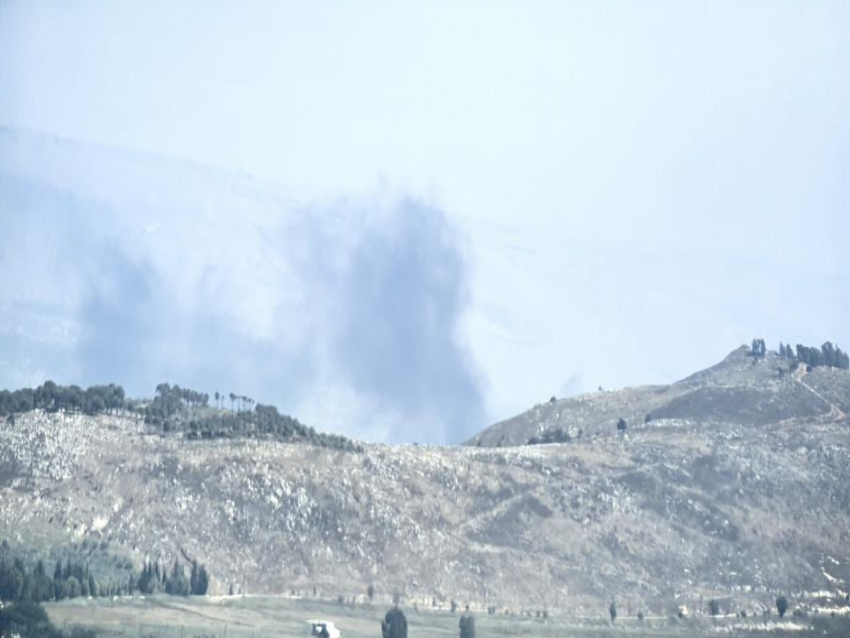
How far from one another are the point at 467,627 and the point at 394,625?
7.86 meters

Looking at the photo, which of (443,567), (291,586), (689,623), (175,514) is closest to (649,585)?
(689,623)

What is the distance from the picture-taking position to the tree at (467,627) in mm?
163250

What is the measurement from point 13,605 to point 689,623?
3089 inches

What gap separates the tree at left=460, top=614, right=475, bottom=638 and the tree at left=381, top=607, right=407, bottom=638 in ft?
20.2

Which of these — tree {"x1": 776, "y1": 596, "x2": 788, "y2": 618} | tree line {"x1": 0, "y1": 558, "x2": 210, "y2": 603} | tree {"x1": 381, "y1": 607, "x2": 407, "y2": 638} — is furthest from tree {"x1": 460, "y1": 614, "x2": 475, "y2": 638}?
tree {"x1": 776, "y1": 596, "x2": 788, "y2": 618}

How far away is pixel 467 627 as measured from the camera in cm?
16462

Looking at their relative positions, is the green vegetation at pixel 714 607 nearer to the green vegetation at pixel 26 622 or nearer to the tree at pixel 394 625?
the tree at pixel 394 625

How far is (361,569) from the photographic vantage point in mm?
193750

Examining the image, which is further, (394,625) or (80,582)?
(394,625)

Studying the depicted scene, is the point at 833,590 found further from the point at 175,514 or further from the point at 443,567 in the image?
the point at 175,514

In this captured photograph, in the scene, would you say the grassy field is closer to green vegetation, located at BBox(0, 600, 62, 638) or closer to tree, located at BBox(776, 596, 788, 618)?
green vegetation, located at BBox(0, 600, 62, 638)

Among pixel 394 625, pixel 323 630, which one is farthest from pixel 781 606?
pixel 323 630

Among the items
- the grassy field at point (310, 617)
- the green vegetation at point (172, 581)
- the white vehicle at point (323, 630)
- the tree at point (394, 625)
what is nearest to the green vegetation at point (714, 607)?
the grassy field at point (310, 617)

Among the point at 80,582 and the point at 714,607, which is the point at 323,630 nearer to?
the point at 80,582
